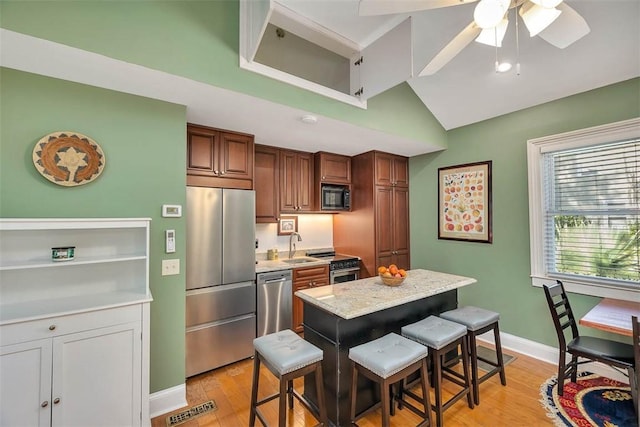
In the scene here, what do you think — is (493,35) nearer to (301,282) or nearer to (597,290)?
(597,290)

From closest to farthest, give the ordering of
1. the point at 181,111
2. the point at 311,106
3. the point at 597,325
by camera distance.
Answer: the point at 597,325 → the point at 181,111 → the point at 311,106

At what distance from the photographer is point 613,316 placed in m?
1.99

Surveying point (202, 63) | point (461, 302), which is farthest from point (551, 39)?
point (461, 302)

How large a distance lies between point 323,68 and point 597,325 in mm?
3015

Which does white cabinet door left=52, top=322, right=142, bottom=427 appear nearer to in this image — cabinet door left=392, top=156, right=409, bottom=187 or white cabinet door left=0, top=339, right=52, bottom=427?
white cabinet door left=0, top=339, right=52, bottom=427

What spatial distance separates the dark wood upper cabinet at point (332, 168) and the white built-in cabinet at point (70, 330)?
2.40m

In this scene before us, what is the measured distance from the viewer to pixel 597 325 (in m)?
1.87

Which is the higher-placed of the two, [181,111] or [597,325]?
[181,111]

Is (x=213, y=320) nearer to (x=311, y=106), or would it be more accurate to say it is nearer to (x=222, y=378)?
(x=222, y=378)

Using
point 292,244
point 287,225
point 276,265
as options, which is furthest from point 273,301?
point 287,225

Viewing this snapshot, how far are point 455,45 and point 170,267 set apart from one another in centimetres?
259

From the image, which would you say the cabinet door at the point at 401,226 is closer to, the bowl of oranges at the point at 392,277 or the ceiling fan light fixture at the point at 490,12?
the bowl of oranges at the point at 392,277

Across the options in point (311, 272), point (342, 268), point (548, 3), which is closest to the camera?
point (548, 3)

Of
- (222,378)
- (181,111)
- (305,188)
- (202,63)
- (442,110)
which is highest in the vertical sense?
(442,110)
